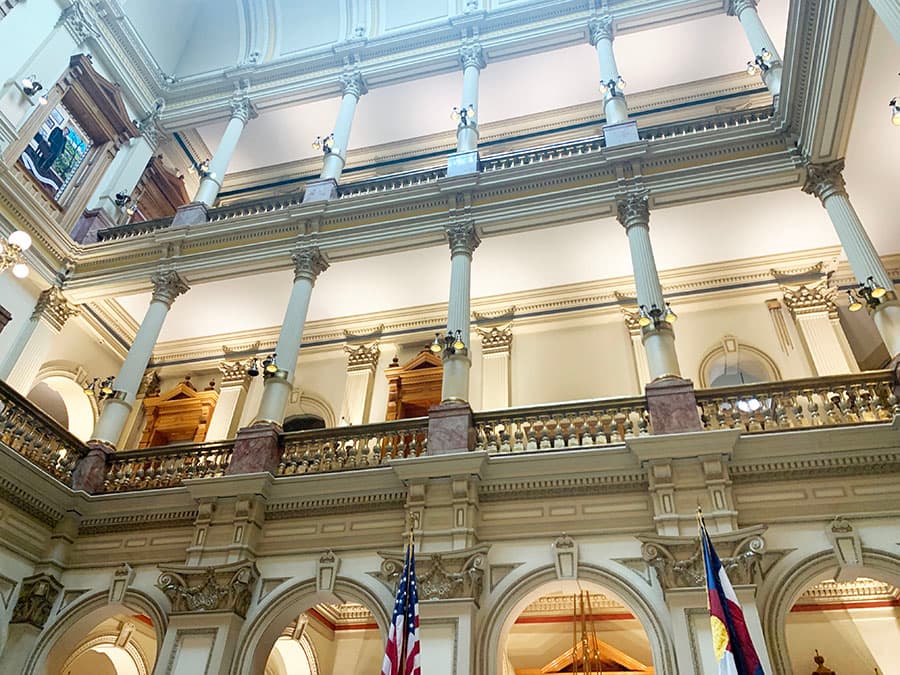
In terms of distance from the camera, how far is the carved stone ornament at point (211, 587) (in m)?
7.89

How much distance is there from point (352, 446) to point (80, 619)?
13.4 feet

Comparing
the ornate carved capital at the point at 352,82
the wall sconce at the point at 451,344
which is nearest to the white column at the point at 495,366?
the wall sconce at the point at 451,344

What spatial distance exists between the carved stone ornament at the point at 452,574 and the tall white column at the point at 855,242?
5223mm

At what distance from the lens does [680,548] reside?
6941mm

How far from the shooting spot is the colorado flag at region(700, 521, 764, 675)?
4559 mm

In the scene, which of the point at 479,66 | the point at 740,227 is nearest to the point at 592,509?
the point at 740,227

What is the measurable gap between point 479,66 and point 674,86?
4349 millimetres

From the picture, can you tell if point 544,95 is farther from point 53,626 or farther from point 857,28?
point 53,626

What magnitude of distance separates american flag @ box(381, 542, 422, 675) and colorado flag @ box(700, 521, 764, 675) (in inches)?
91.1

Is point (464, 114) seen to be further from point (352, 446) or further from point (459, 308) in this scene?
point (352, 446)

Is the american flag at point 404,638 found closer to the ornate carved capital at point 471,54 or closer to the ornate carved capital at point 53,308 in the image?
the ornate carved capital at point 53,308

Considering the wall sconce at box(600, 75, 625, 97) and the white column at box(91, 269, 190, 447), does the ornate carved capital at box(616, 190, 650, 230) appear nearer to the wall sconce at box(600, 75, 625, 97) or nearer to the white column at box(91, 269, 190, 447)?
the wall sconce at box(600, 75, 625, 97)

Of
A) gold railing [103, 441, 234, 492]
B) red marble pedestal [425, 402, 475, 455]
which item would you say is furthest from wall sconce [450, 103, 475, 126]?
gold railing [103, 441, 234, 492]

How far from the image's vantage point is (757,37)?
11703 mm
